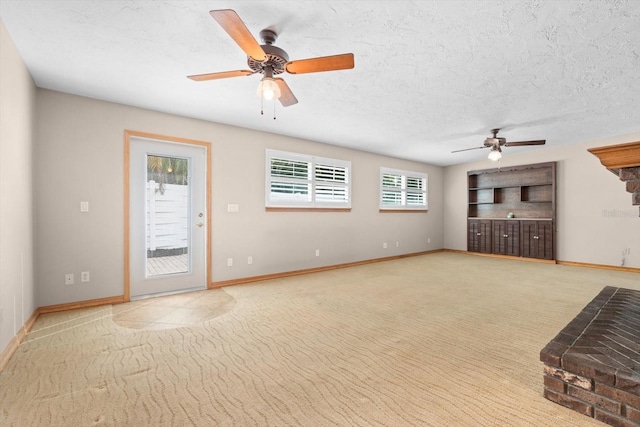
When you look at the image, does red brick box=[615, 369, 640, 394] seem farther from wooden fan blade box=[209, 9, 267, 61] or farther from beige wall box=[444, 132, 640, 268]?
beige wall box=[444, 132, 640, 268]

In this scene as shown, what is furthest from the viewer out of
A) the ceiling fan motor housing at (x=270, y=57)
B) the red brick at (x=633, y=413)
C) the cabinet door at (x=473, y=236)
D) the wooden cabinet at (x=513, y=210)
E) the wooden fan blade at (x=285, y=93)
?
the cabinet door at (x=473, y=236)

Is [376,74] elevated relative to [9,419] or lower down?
elevated

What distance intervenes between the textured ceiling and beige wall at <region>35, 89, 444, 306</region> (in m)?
0.29

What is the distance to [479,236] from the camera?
7777 mm

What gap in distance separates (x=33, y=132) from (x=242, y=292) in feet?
9.98

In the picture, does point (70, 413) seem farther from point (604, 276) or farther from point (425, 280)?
point (604, 276)

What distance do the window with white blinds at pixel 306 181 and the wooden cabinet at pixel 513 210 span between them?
402cm

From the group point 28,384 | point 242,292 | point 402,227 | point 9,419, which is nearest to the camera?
point 9,419

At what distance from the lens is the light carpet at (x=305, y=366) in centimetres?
161

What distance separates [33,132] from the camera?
318 cm

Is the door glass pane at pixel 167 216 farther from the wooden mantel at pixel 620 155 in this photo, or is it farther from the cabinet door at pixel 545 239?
the cabinet door at pixel 545 239

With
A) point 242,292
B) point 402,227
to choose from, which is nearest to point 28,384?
point 242,292

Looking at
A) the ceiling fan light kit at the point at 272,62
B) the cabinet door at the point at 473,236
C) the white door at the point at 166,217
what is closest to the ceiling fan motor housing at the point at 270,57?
the ceiling fan light kit at the point at 272,62

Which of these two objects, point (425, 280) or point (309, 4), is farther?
point (425, 280)
